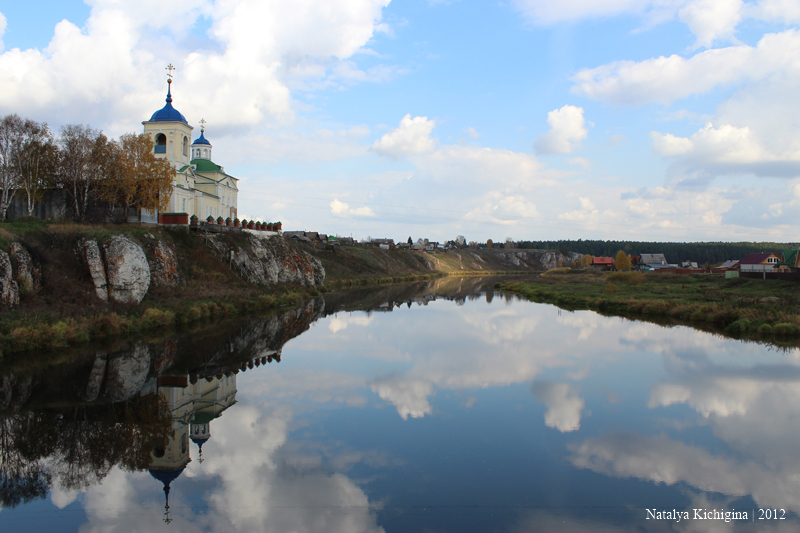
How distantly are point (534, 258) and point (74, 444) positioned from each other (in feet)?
552

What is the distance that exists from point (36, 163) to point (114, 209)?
535 centimetres

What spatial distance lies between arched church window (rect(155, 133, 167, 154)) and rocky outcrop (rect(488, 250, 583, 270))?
12452 cm

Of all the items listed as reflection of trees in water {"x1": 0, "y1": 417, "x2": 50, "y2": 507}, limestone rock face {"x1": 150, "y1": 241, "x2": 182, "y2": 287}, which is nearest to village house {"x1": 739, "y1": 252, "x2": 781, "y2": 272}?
limestone rock face {"x1": 150, "y1": 241, "x2": 182, "y2": 287}

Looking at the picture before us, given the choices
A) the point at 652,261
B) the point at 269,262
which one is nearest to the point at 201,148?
the point at 269,262

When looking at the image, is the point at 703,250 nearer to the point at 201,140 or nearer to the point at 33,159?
the point at 201,140

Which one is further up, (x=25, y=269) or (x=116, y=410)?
(x=25, y=269)

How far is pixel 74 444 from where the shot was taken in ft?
34.9

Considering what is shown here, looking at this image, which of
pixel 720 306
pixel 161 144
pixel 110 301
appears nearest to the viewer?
pixel 110 301

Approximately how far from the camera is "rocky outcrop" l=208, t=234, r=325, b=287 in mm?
38062

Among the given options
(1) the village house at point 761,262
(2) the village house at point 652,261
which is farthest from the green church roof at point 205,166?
(2) the village house at point 652,261

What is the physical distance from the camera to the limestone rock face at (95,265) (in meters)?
23.8

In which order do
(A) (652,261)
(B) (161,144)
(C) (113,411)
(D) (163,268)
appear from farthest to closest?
(A) (652,261), (B) (161,144), (D) (163,268), (C) (113,411)

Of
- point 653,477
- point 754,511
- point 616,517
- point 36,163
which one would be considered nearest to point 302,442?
point 616,517

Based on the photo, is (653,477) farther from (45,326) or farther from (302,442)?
(45,326)
